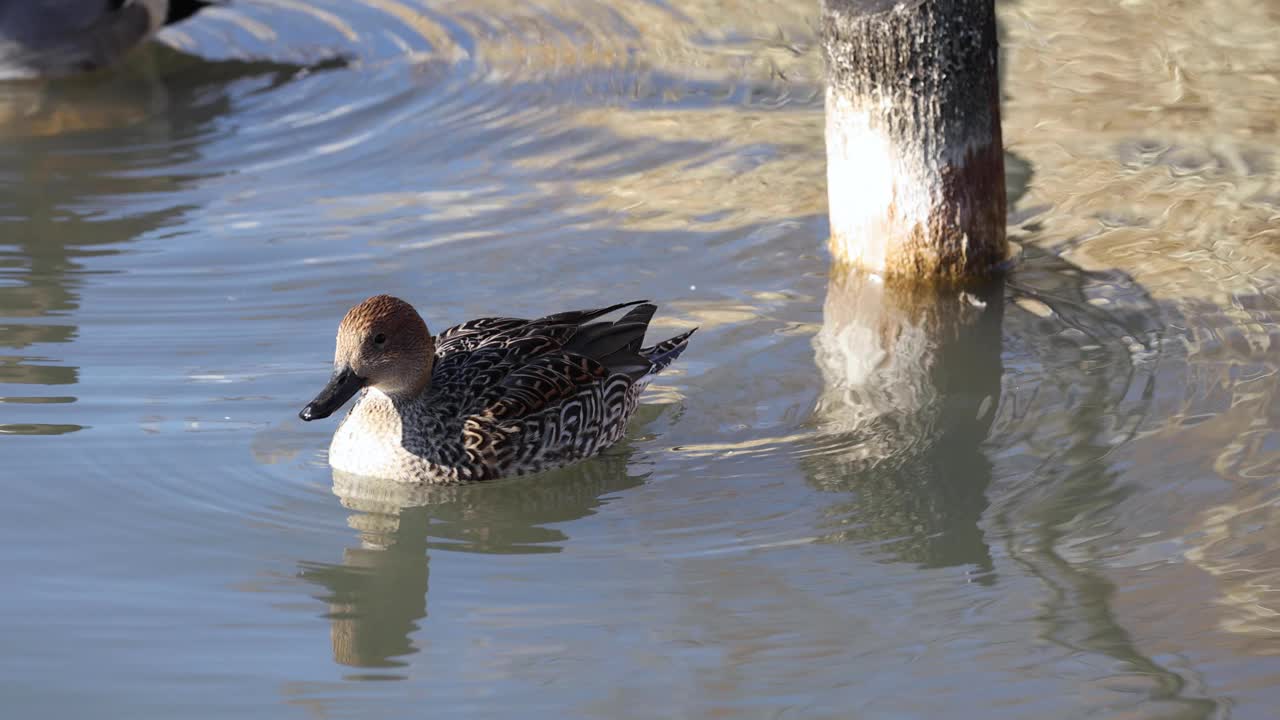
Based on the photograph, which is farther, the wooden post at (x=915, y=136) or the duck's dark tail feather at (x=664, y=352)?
the wooden post at (x=915, y=136)

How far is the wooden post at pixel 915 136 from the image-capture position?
7.70 metres

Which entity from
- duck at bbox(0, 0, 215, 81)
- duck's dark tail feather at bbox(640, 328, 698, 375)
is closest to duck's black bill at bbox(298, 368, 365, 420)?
duck's dark tail feather at bbox(640, 328, 698, 375)

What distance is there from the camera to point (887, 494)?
6262mm

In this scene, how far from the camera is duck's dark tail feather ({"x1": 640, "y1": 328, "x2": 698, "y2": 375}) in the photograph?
7.10 metres

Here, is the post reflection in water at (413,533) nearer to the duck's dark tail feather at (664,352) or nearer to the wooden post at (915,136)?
the duck's dark tail feather at (664,352)

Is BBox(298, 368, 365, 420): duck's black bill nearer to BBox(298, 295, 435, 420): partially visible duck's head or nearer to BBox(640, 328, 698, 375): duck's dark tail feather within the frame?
BBox(298, 295, 435, 420): partially visible duck's head

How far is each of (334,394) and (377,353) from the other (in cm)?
23

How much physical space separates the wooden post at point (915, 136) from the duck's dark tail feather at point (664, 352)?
147 cm

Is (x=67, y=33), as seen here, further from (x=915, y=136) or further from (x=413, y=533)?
(x=413, y=533)

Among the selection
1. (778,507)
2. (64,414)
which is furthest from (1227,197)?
(64,414)

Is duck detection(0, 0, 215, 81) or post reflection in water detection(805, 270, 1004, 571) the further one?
duck detection(0, 0, 215, 81)

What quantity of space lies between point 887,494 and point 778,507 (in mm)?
427

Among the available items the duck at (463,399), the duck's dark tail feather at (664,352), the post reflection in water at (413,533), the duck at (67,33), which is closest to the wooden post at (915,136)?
the duck's dark tail feather at (664,352)

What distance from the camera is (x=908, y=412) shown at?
6.98 metres
